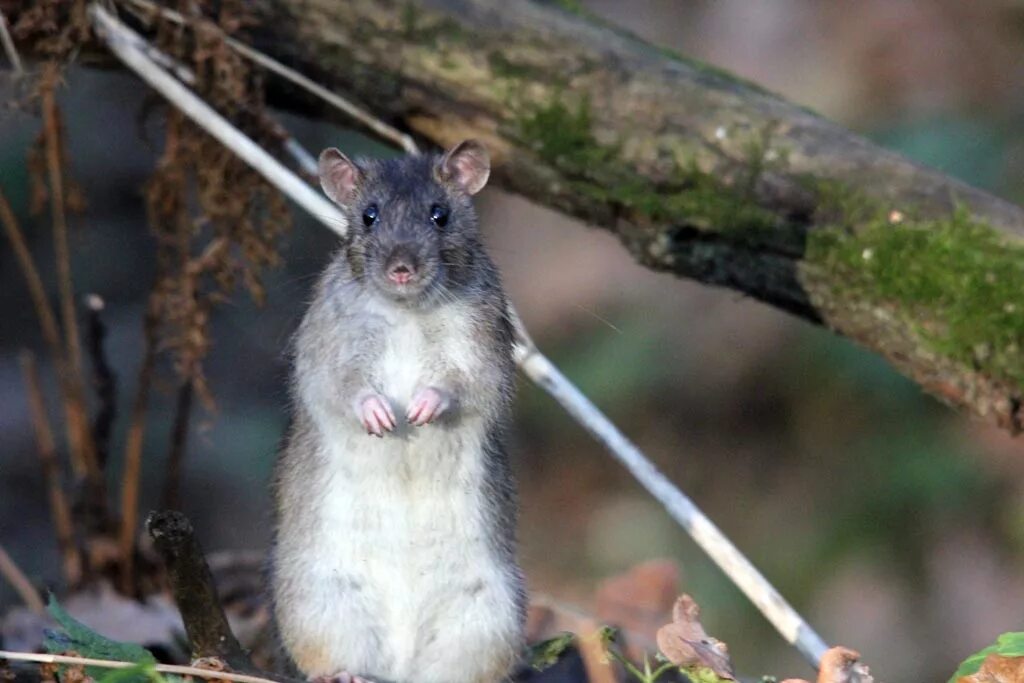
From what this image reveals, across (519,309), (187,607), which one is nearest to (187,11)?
(187,607)

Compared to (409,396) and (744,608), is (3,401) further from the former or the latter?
(409,396)

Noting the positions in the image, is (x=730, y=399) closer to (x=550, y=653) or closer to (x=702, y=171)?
(x=702, y=171)

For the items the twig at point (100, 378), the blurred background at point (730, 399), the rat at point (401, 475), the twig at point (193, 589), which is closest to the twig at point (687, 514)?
the rat at point (401, 475)

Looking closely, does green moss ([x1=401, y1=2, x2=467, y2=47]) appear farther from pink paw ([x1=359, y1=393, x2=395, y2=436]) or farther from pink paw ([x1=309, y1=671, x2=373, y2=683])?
pink paw ([x1=309, y1=671, x2=373, y2=683])

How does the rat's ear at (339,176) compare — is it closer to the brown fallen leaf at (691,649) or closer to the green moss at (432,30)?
the green moss at (432,30)

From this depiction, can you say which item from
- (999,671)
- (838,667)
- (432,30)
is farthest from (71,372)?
(999,671)

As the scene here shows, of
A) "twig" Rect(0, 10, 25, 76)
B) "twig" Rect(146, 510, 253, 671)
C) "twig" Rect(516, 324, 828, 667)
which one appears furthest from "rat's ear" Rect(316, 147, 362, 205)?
"twig" Rect(0, 10, 25, 76)

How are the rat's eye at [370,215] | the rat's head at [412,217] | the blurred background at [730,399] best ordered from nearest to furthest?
1. the rat's head at [412,217]
2. the rat's eye at [370,215]
3. the blurred background at [730,399]
